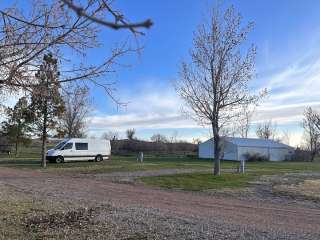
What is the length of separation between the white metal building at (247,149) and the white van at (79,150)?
31.1 metres

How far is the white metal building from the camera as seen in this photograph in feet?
257

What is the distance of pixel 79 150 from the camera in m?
46.9

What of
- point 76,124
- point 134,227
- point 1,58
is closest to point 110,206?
point 134,227

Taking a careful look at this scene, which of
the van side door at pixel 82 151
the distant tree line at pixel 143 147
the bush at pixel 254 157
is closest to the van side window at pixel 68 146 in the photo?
the van side door at pixel 82 151

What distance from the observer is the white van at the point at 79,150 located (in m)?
45.3

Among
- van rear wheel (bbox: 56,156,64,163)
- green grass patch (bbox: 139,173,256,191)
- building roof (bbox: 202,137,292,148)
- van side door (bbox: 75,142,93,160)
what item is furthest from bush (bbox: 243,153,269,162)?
green grass patch (bbox: 139,173,256,191)

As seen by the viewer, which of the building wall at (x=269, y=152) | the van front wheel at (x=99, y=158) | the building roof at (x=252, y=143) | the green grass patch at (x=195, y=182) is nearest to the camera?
the green grass patch at (x=195, y=182)

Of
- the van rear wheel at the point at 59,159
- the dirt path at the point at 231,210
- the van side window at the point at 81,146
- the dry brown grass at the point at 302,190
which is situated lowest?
the dirt path at the point at 231,210

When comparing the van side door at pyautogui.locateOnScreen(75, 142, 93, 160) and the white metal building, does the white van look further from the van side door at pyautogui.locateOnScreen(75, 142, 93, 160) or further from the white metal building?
the white metal building

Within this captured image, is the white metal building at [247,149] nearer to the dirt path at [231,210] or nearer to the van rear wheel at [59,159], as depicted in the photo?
the van rear wheel at [59,159]

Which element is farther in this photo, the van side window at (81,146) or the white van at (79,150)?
the van side window at (81,146)

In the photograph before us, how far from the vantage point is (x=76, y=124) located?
65.9 meters

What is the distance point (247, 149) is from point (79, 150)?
39.1 m

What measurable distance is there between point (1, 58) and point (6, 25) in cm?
52
